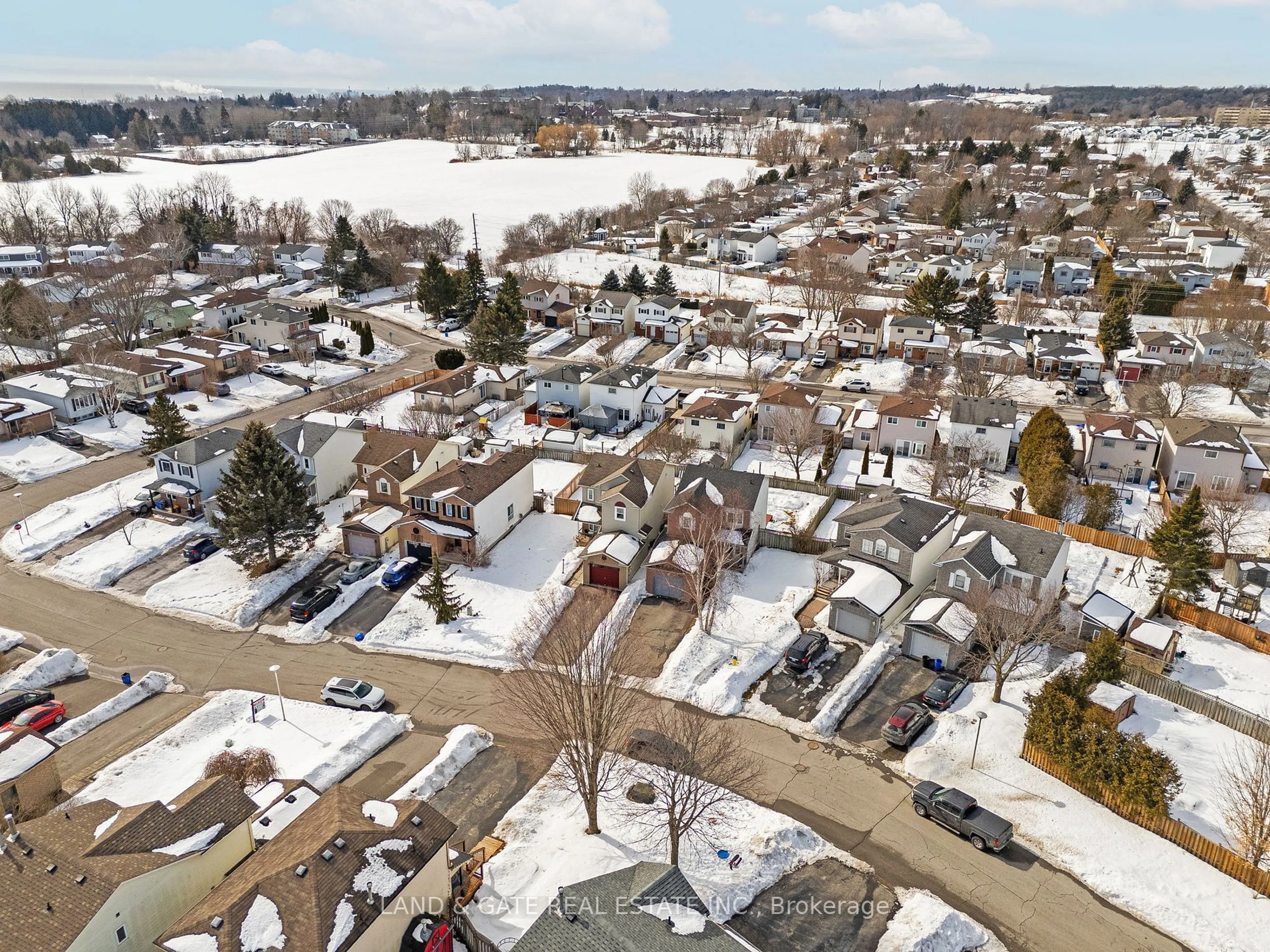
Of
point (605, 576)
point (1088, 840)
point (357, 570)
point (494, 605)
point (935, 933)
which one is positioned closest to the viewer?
point (935, 933)

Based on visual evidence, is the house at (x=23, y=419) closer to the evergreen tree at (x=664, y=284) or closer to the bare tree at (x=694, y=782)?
the bare tree at (x=694, y=782)

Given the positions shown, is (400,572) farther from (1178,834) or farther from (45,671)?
(1178,834)

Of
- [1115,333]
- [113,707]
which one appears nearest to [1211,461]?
[1115,333]

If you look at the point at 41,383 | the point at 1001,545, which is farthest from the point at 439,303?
the point at 1001,545

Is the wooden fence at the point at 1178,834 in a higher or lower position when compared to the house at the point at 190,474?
lower

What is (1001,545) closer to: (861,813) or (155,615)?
(861,813)

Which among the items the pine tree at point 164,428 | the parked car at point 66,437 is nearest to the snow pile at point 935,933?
the pine tree at point 164,428
